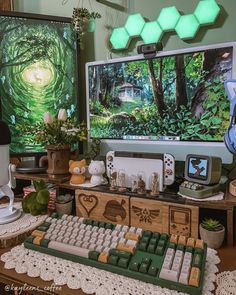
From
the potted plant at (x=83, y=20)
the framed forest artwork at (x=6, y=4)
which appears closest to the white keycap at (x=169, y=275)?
the potted plant at (x=83, y=20)

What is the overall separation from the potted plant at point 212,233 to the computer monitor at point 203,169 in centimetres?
12

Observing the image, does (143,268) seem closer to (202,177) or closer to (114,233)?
(114,233)

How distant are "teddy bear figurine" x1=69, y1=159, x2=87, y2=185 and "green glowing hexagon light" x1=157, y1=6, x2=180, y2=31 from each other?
647 mm

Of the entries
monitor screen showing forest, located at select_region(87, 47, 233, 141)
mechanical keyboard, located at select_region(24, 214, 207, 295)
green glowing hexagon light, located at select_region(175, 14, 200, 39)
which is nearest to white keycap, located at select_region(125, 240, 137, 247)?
mechanical keyboard, located at select_region(24, 214, 207, 295)

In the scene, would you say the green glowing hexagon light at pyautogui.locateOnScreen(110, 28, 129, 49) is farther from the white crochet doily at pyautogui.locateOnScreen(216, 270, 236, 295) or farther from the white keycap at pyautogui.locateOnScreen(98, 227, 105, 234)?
the white crochet doily at pyautogui.locateOnScreen(216, 270, 236, 295)

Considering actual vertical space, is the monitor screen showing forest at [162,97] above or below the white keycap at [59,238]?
above

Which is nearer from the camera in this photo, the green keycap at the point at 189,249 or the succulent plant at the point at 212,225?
the green keycap at the point at 189,249

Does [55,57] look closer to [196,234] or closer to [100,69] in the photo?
[100,69]

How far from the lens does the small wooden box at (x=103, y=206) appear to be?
852mm

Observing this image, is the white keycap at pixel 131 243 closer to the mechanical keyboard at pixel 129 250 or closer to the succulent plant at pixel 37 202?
the mechanical keyboard at pixel 129 250

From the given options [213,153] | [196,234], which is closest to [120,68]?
[213,153]

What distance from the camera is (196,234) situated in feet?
2.49

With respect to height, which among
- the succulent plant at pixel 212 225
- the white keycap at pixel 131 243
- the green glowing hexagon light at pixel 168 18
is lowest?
the white keycap at pixel 131 243

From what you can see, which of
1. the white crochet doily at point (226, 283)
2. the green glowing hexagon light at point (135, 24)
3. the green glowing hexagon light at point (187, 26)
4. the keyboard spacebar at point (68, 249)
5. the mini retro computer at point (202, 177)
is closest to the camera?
the white crochet doily at point (226, 283)
